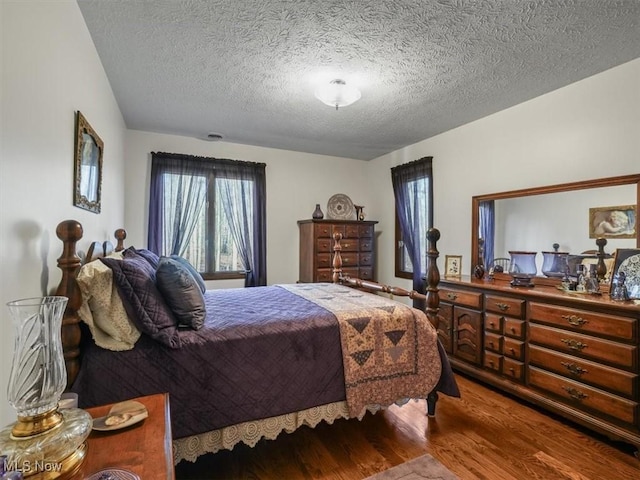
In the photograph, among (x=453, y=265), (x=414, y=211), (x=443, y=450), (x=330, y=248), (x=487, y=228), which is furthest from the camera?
(x=330, y=248)

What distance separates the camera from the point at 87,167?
1986 millimetres

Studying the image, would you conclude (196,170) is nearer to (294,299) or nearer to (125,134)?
(125,134)

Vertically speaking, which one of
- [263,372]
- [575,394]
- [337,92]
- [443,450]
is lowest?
[443,450]

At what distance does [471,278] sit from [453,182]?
1.18 meters

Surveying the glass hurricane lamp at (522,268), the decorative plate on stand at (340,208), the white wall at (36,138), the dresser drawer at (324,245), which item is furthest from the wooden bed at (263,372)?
the decorative plate on stand at (340,208)

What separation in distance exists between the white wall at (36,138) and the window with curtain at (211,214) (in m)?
1.95

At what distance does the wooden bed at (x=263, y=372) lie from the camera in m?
1.41

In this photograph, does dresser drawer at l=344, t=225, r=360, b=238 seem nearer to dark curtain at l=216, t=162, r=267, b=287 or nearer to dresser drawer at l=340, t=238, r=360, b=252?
dresser drawer at l=340, t=238, r=360, b=252

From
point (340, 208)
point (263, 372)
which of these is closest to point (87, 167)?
point (263, 372)

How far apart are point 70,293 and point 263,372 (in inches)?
37.4

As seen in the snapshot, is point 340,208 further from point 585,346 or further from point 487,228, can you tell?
point 585,346

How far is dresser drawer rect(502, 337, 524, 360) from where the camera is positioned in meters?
2.46

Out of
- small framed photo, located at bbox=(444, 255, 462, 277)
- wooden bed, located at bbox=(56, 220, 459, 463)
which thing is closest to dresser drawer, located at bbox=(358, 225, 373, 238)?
small framed photo, located at bbox=(444, 255, 462, 277)

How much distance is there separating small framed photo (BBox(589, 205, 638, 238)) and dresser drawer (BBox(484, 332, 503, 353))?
1.07 m
